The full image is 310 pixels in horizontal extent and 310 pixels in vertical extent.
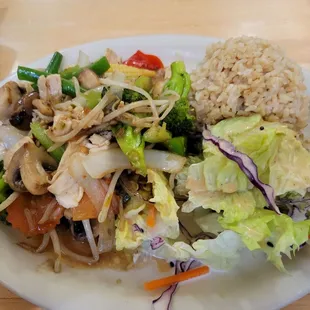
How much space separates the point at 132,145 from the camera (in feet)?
5.66

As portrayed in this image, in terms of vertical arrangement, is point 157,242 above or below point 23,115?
below

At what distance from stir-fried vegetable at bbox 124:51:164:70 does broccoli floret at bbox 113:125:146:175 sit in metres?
0.69

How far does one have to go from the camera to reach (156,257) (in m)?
1.82

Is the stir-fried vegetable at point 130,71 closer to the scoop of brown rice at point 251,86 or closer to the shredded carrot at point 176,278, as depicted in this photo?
the scoop of brown rice at point 251,86

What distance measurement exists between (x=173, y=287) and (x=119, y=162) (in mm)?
539

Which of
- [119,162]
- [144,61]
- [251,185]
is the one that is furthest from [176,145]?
[144,61]

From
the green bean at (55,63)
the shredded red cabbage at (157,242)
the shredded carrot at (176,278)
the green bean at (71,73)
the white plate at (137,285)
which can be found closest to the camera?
the white plate at (137,285)

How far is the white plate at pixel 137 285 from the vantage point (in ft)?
5.02

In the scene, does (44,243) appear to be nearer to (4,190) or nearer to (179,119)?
(4,190)

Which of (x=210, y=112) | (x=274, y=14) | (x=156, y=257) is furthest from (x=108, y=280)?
(x=274, y=14)

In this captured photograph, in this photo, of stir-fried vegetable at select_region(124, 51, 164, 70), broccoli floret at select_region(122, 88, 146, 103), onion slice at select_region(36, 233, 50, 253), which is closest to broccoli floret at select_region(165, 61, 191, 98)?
broccoli floret at select_region(122, 88, 146, 103)

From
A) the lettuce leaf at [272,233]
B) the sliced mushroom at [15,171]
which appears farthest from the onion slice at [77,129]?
the lettuce leaf at [272,233]

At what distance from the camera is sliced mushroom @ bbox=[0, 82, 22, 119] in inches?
76.7

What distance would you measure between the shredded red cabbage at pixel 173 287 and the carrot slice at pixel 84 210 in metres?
0.40
